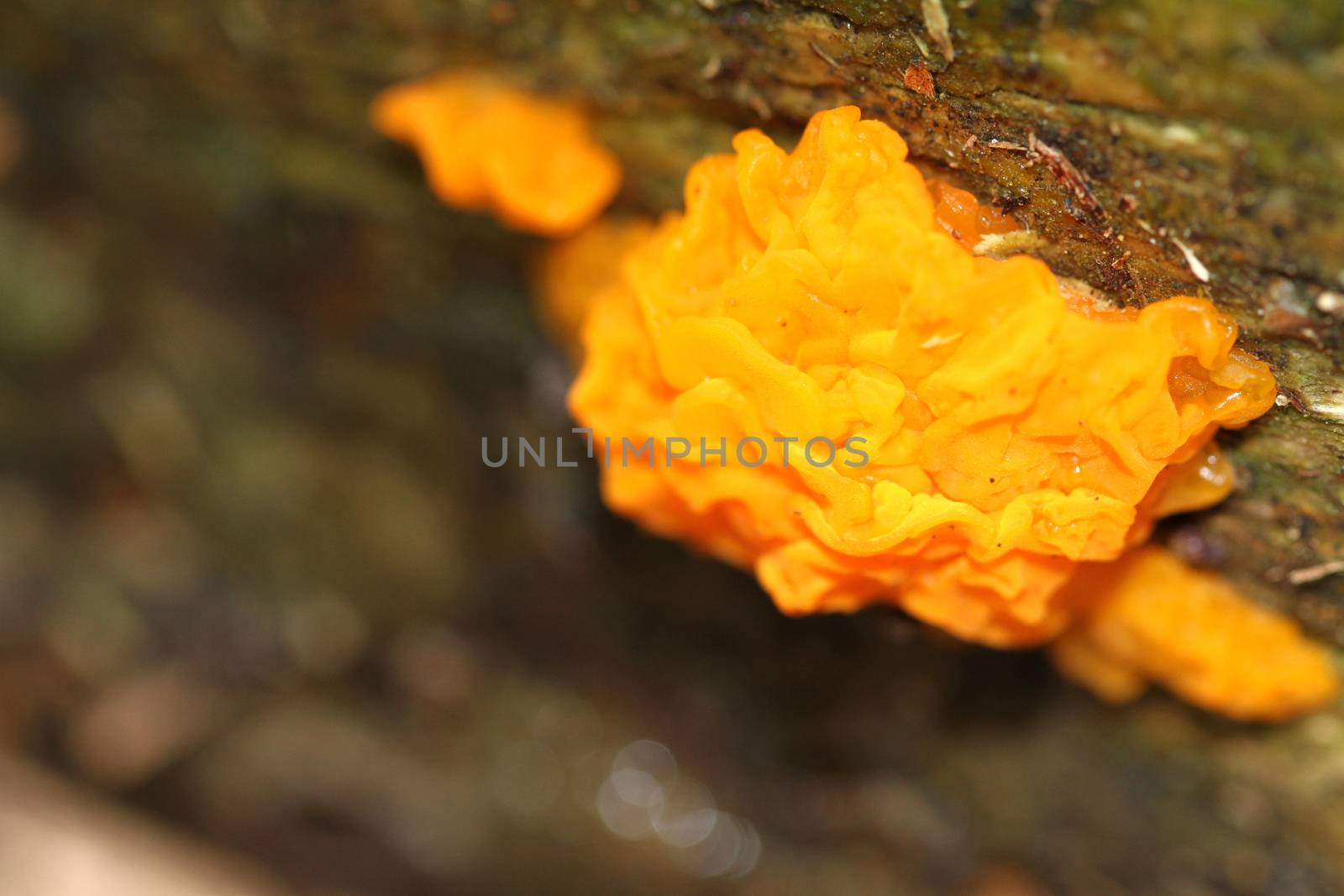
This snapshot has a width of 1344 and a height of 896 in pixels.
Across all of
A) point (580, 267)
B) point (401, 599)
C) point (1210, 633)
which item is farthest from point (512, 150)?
point (401, 599)

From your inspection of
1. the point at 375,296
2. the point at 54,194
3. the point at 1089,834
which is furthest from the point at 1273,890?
the point at 54,194

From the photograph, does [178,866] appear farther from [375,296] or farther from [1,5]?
[1,5]

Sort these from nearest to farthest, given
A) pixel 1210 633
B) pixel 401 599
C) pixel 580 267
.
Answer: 1. pixel 1210 633
2. pixel 580 267
3. pixel 401 599

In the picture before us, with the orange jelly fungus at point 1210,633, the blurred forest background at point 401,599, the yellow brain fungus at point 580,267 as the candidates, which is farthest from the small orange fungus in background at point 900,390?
the yellow brain fungus at point 580,267

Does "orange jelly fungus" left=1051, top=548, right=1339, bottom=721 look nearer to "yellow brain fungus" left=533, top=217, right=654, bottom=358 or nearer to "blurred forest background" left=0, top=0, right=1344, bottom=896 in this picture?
"blurred forest background" left=0, top=0, right=1344, bottom=896

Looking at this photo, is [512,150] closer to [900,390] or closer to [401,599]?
[900,390]

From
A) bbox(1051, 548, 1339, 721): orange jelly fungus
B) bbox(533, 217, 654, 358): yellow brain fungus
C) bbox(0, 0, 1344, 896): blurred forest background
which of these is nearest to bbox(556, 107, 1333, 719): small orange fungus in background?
bbox(1051, 548, 1339, 721): orange jelly fungus

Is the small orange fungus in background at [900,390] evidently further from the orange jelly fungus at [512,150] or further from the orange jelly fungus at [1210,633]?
the orange jelly fungus at [512,150]
